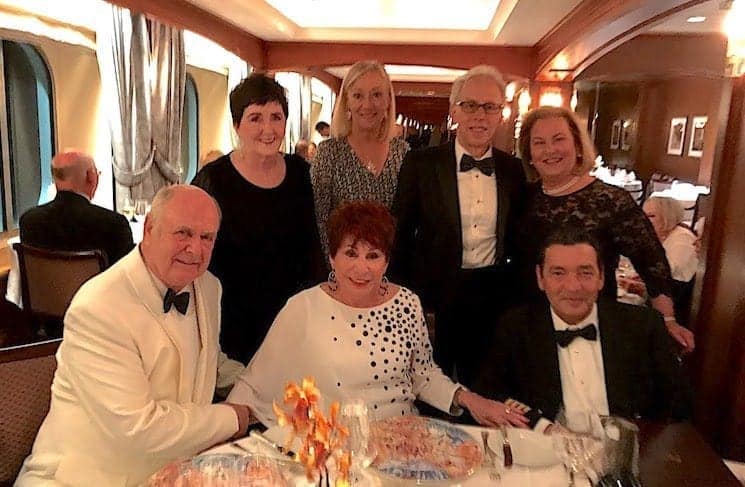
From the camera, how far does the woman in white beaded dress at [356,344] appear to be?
74.5 inches

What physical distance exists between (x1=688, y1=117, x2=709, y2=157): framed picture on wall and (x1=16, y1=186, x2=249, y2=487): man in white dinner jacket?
9.76 m

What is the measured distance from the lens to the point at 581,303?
1968mm

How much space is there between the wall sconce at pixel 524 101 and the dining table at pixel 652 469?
7530 mm

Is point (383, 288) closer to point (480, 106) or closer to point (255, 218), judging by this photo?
point (255, 218)

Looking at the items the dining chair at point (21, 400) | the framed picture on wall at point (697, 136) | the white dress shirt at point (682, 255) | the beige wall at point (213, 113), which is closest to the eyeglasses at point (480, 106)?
the dining chair at point (21, 400)

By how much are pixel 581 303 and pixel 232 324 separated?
122 cm

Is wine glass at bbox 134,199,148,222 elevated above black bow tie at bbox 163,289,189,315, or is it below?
below

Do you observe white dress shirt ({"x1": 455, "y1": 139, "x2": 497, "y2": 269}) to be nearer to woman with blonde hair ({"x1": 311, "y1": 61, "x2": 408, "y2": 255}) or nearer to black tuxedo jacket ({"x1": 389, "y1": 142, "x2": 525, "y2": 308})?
black tuxedo jacket ({"x1": 389, "y1": 142, "x2": 525, "y2": 308})

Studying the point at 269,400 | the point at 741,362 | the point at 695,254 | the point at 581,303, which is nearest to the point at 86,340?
the point at 269,400

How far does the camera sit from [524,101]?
9586mm

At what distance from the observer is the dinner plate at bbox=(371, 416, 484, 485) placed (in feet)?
4.54

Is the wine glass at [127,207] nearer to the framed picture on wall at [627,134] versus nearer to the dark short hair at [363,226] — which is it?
the dark short hair at [363,226]

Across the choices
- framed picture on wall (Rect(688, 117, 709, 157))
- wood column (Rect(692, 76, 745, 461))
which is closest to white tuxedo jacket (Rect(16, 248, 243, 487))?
wood column (Rect(692, 76, 745, 461))

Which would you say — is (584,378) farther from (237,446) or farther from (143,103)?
(143,103)
